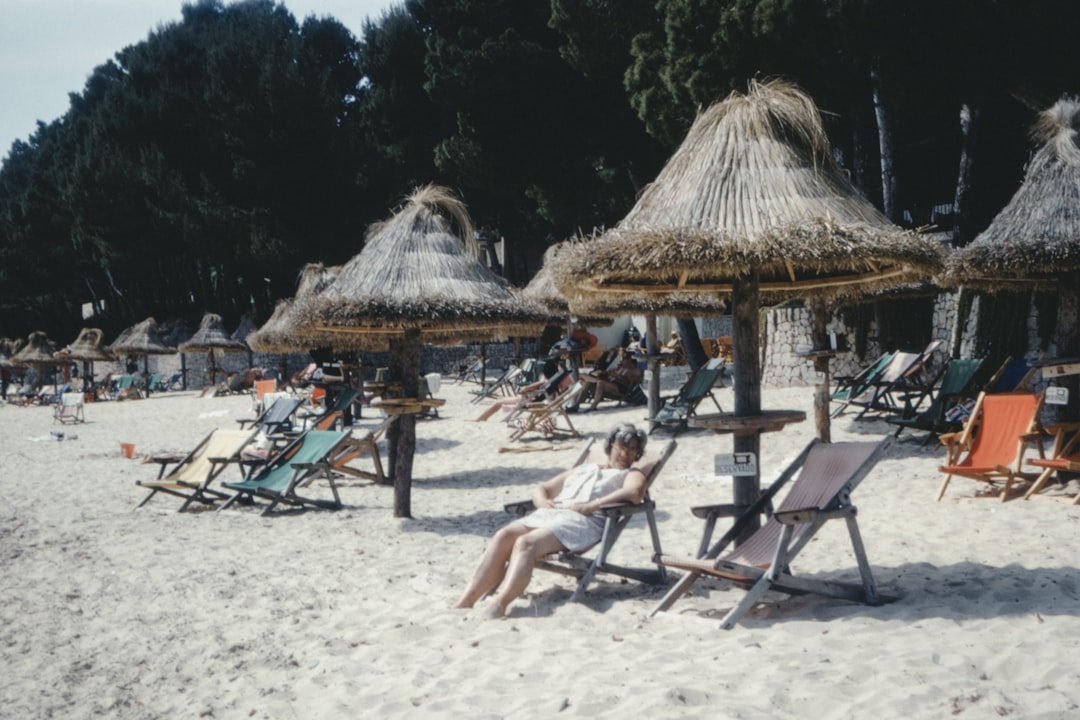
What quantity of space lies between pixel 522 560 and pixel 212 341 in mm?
27336

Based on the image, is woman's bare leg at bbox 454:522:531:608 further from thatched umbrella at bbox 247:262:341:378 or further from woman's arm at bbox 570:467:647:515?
thatched umbrella at bbox 247:262:341:378

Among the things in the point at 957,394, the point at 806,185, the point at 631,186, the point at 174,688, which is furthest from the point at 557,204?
the point at 174,688

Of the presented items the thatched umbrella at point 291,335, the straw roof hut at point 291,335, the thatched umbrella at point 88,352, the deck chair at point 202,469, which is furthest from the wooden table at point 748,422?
the thatched umbrella at point 88,352

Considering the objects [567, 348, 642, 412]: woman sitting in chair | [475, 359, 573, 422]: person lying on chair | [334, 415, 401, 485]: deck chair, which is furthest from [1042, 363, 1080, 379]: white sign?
[567, 348, 642, 412]: woman sitting in chair

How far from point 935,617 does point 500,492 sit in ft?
17.8

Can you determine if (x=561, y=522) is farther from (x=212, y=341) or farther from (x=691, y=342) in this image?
(x=212, y=341)

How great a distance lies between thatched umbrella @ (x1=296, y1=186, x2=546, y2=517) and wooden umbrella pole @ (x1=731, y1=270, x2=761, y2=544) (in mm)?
2842

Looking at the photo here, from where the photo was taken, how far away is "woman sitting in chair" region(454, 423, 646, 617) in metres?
4.71

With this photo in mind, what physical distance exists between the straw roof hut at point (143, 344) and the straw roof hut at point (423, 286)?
87.0 ft

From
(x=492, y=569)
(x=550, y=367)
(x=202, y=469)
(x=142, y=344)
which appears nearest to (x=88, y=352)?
(x=142, y=344)

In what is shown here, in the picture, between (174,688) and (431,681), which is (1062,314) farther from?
(174,688)

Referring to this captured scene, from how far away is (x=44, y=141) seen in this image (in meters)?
52.6

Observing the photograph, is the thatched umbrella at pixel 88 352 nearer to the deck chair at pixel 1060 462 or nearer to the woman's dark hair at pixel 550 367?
the woman's dark hair at pixel 550 367

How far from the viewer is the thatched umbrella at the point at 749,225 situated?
4434 mm
